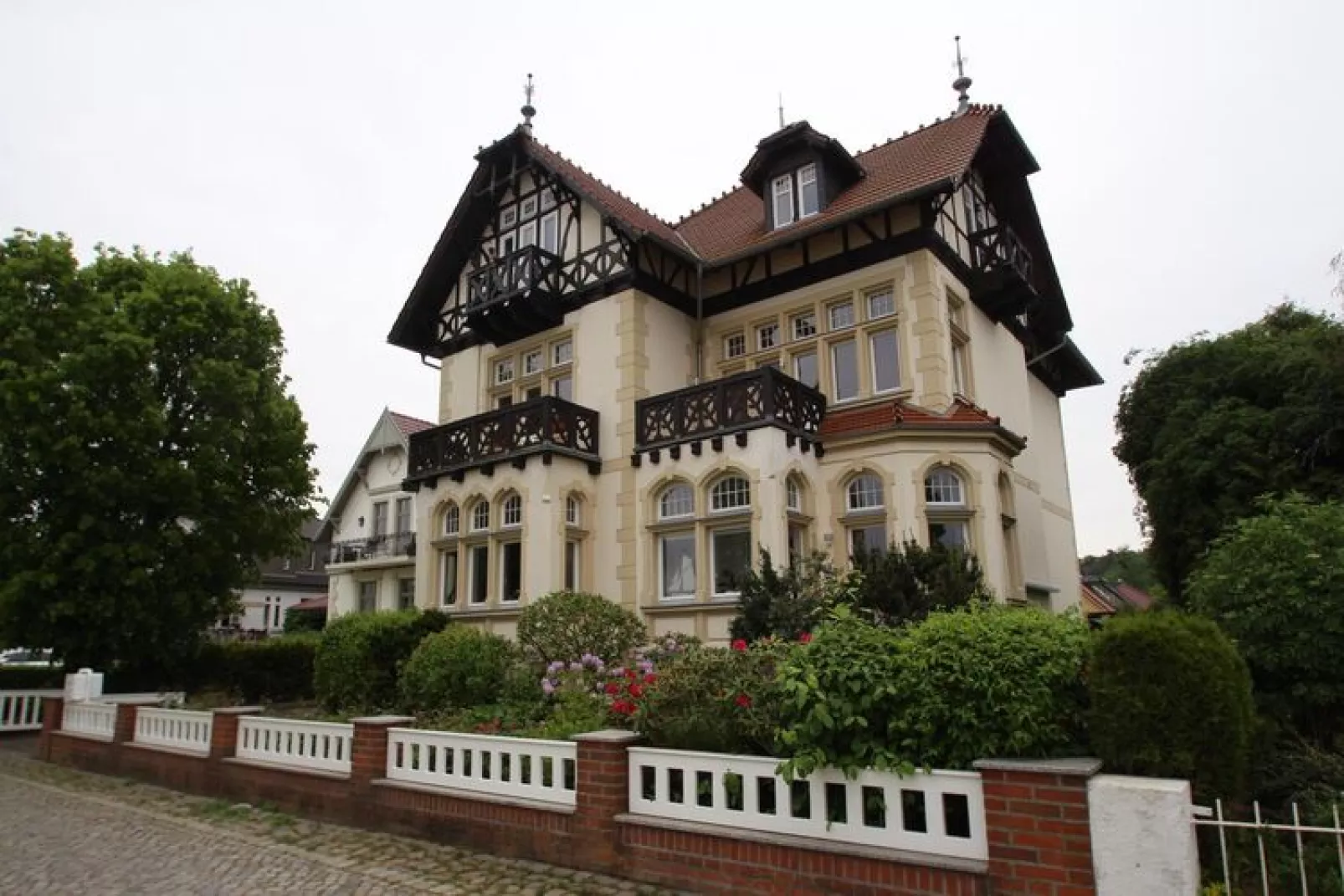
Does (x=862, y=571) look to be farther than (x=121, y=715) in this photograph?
No

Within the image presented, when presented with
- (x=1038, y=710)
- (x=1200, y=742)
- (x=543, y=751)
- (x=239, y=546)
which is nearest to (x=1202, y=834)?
(x=1200, y=742)

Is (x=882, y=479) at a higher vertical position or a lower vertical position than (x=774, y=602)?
higher

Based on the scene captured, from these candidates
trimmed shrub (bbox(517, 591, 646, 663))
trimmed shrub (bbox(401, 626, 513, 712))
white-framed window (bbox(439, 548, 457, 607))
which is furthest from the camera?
white-framed window (bbox(439, 548, 457, 607))

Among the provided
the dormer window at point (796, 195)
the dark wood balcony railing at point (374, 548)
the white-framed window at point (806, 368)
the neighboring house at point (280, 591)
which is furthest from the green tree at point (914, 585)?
the neighboring house at point (280, 591)

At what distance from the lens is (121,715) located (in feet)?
36.8

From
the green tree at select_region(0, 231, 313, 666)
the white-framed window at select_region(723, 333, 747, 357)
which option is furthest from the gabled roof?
the green tree at select_region(0, 231, 313, 666)

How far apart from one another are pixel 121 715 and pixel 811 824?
10.3m

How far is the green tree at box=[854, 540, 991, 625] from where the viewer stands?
855 centimetres

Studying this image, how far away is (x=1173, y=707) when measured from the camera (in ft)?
14.2

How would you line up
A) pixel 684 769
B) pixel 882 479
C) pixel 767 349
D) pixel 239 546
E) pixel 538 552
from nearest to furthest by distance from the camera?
1. pixel 684 769
2. pixel 882 479
3. pixel 538 552
4. pixel 767 349
5. pixel 239 546

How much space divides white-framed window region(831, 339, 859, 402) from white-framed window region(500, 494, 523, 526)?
5.97 meters

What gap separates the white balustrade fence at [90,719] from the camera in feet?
37.6

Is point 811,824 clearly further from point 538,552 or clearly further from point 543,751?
point 538,552

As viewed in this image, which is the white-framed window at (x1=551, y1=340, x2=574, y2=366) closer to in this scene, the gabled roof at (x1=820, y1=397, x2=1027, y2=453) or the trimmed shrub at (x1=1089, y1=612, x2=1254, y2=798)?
the gabled roof at (x1=820, y1=397, x2=1027, y2=453)
